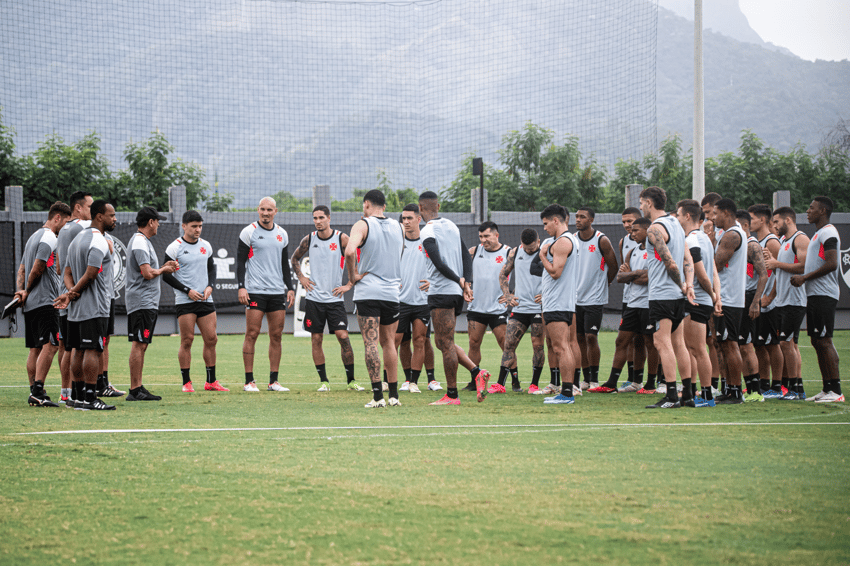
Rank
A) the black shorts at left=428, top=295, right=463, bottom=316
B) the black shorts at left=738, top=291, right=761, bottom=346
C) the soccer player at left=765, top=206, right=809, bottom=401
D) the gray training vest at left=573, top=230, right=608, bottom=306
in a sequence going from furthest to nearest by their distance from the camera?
the gray training vest at left=573, top=230, right=608, bottom=306
the soccer player at left=765, top=206, right=809, bottom=401
the black shorts at left=738, top=291, right=761, bottom=346
the black shorts at left=428, top=295, right=463, bottom=316

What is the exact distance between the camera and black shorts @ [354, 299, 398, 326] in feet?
25.6

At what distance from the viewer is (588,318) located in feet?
33.3

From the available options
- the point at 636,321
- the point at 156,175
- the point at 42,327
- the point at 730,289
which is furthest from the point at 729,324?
the point at 156,175

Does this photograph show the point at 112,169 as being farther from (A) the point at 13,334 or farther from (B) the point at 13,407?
(B) the point at 13,407

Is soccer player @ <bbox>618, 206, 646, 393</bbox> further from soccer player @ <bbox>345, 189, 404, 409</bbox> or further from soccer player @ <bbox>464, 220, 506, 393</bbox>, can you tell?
soccer player @ <bbox>345, 189, 404, 409</bbox>

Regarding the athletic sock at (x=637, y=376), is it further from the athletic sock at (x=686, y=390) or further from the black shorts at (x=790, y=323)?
the athletic sock at (x=686, y=390)

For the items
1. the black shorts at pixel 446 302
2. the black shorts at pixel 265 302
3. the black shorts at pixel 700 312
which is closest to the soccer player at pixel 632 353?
the black shorts at pixel 700 312

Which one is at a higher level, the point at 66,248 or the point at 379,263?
the point at 66,248

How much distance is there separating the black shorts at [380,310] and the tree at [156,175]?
77.1 ft

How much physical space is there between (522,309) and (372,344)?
117 inches

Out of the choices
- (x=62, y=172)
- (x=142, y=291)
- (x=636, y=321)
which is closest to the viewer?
(x=142, y=291)

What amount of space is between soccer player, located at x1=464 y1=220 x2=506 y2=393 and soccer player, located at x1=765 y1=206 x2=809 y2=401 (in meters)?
3.27

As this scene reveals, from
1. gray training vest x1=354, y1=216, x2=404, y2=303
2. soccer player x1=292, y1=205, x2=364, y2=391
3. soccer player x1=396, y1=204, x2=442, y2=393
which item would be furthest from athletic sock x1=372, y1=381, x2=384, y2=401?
→ soccer player x1=292, y1=205, x2=364, y2=391

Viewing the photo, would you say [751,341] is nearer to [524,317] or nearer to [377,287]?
[524,317]
